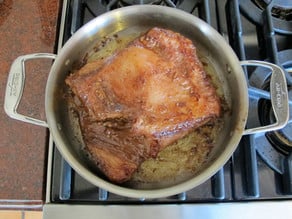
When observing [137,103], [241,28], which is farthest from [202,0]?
[137,103]

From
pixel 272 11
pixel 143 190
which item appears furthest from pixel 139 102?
pixel 272 11

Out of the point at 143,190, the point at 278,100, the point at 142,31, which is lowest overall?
the point at 143,190

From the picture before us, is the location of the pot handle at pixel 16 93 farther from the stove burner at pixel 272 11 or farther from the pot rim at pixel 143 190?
the stove burner at pixel 272 11

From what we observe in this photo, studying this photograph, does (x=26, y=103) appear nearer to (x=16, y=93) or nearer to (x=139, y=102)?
(x=16, y=93)

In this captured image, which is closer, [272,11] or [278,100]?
[278,100]

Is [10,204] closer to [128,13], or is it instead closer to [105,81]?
[105,81]

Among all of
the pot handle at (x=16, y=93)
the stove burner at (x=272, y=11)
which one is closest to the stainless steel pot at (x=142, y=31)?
the pot handle at (x=16, y=93)

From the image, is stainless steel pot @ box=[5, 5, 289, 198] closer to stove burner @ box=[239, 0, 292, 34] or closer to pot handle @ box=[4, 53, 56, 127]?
pot handle @ box=[4, 53, 56, 127]

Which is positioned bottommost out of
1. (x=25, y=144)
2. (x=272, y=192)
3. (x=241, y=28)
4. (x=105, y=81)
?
(x=272, y=192)

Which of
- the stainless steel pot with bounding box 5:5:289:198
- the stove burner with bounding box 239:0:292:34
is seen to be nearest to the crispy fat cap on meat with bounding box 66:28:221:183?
the stainless steel pot with bounding box 5:5:289:198
